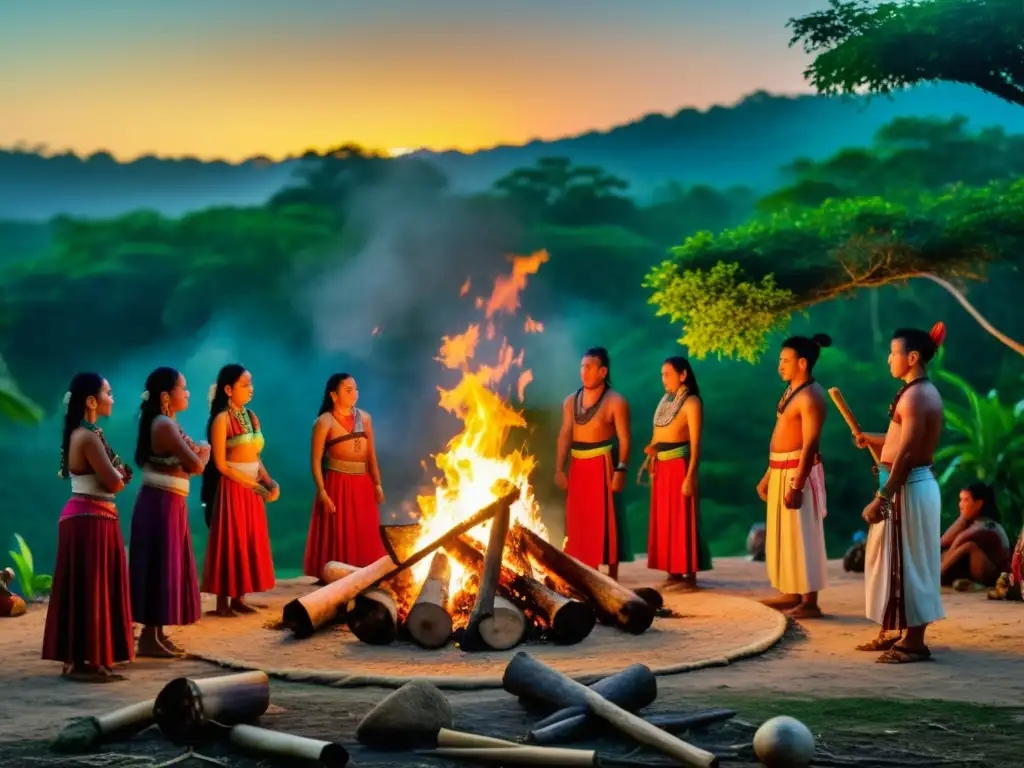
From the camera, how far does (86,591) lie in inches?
269

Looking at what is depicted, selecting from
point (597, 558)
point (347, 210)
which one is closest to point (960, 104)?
point (347, 210)

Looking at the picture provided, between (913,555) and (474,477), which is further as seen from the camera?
(474,477)

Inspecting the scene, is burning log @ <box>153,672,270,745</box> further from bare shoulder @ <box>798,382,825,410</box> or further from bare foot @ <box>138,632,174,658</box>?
bare shoulder @ <box>798,382,825,410</box>

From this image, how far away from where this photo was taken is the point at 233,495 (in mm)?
8930

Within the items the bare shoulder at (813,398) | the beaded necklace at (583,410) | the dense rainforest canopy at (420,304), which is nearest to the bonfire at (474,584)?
the beaded necklace at (583,410)

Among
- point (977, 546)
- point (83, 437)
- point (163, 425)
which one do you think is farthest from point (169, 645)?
point (977, 546)

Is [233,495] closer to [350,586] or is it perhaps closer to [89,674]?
[350,586]

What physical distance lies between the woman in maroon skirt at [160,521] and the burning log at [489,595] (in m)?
1.62

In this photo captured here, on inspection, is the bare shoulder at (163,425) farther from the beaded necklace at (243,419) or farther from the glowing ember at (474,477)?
the glowing ember at (474,477)

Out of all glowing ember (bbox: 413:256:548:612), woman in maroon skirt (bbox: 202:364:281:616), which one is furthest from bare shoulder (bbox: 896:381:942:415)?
woman in maroon skirt (bbox: 202:364:281:616)

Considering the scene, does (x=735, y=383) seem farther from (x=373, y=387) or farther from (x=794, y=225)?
(x=794, y=225)

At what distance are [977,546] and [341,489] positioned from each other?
201 inches

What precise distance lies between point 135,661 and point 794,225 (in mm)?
7955

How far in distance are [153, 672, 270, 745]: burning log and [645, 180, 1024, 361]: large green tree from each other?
7.73 metres
